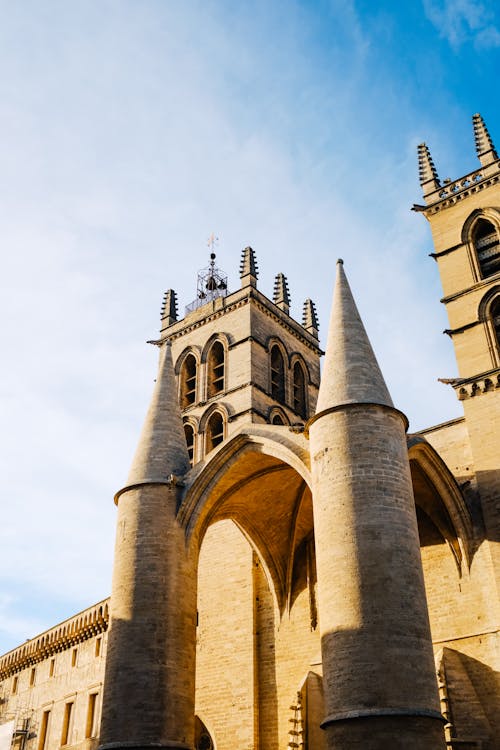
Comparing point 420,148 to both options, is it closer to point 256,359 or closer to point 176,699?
point 256,359

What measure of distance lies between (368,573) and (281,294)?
48.6 feet

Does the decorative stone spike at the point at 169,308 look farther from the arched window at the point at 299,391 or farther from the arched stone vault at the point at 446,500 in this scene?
the arched stone vault at the point at 446,500

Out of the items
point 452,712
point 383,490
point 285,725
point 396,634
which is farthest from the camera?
point 285,725

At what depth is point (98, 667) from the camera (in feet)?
68.1

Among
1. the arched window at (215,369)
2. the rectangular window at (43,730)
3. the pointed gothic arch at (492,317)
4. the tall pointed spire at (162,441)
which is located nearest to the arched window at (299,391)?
the arched window at (215,369)

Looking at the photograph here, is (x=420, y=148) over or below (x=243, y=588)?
over

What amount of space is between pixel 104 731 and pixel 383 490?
5707mm

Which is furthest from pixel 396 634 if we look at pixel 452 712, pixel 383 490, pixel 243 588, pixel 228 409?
pixel 228 409

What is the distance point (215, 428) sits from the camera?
2117cm

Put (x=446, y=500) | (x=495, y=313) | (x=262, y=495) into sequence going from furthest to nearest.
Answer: (x=495, y=313), (x=262, y=495), (x=446, y=500)

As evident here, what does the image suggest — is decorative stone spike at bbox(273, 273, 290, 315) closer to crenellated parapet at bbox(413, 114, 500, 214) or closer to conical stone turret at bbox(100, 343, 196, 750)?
crenellated parapet at bbox(413, 114, 500, 214)

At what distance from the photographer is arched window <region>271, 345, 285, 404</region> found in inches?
866

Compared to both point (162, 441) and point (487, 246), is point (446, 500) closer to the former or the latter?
point (162, 441)

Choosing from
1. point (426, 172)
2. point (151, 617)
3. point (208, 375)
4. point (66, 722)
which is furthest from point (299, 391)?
point (151, 617)
